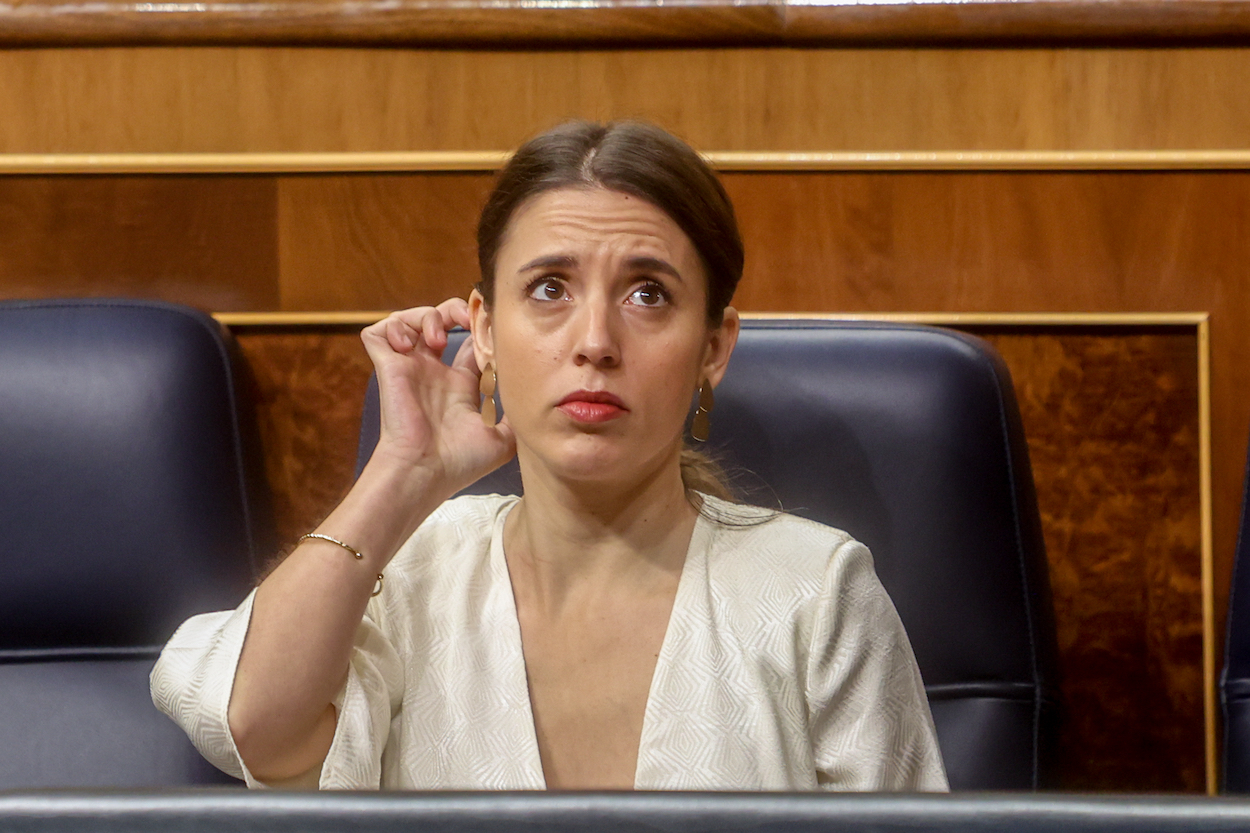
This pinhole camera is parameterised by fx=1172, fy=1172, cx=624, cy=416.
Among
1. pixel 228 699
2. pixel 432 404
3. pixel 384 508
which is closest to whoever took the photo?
pixel 228 699

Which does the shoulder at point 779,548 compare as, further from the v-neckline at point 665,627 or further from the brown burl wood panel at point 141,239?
the brown burl wood panel at point 141,239

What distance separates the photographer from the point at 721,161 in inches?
57.7

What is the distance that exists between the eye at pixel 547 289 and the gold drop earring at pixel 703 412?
163 mm

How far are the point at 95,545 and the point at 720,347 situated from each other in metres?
0.73

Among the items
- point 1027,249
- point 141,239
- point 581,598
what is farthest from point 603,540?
point 141,239

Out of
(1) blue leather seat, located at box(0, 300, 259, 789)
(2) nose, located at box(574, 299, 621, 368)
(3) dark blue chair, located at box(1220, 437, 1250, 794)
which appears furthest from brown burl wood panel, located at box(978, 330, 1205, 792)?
(1) blue leather seat, located at box(0, 300, 259, 789)

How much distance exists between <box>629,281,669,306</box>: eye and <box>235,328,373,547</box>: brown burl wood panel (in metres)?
0.56

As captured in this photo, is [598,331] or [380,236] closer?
[598,331]

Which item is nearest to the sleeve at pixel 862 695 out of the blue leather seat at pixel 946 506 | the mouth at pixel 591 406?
the blue leather seat at pixel 946 506

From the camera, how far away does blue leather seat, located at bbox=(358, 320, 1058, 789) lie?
119 cm

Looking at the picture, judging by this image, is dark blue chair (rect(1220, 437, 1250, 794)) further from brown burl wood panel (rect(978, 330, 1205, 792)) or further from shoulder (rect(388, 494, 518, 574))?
shoulder (rect(388, 494, 518, 574))

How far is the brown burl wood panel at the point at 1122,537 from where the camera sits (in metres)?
1.45

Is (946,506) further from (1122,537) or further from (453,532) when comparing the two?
(453,532)

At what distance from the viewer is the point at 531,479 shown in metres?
1.15
